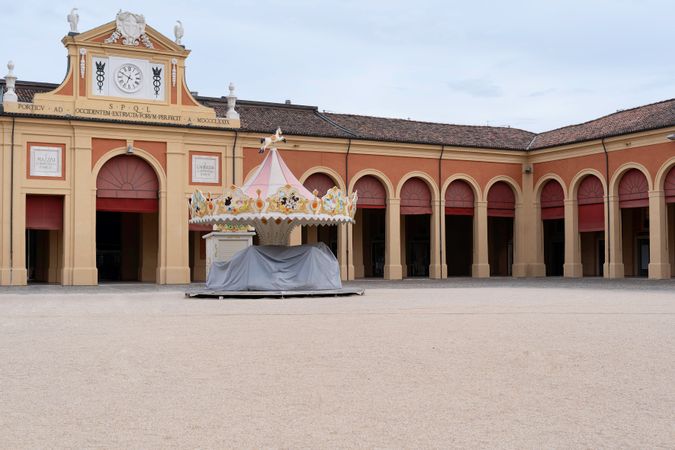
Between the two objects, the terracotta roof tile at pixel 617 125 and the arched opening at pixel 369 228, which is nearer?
the terracotta roof tile at pixel 617 125

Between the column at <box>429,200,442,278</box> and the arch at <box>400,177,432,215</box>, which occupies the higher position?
the arch at <box>400,177,432,215</box>

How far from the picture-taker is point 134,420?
23.5ft

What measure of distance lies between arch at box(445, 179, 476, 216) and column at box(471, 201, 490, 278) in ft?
1.62

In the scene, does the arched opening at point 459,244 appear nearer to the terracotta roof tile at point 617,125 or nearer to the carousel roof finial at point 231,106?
the terracotta roof tile at point 617,125

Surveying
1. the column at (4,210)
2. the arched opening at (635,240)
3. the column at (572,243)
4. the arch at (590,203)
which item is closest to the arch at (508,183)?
the column at (572,243)

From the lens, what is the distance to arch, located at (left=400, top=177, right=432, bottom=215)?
41812mm

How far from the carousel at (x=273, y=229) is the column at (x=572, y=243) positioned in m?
17.3

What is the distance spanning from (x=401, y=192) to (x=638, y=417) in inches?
1369

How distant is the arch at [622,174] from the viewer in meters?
37.3

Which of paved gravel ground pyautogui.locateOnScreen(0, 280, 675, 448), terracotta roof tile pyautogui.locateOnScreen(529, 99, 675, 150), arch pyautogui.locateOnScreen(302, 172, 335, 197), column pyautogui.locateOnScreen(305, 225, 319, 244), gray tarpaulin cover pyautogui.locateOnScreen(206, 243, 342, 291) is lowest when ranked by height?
paved gravel ground pyautogui.locateOnScreen(0, 280, 675, 448)

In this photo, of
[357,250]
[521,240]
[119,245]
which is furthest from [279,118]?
[521,240]

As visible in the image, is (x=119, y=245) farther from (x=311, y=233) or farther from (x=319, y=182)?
(x=319, y=182)

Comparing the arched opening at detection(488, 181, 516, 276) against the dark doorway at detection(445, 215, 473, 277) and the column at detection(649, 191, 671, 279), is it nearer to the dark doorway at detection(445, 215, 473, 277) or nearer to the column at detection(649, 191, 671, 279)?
the dark doorway at detection(445, 215, 473, 277)

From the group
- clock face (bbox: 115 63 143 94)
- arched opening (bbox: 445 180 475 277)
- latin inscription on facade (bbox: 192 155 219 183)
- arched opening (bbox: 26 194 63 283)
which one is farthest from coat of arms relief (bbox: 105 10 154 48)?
arched opening (bbox: 445 180 475 277)
